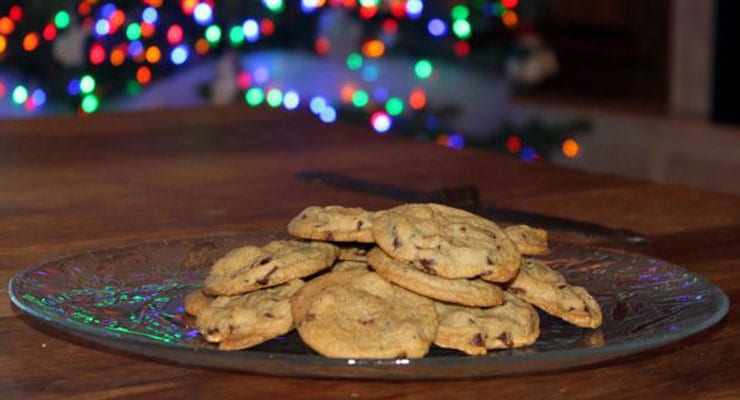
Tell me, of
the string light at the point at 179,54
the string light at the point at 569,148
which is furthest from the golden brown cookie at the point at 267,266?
the string light at the point at 569,148

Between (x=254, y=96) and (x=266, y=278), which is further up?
(x=266, y=278)

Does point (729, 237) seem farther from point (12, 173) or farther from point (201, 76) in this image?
point (201, 76)

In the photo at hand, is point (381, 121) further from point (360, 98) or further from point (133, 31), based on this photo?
point (133, 31)

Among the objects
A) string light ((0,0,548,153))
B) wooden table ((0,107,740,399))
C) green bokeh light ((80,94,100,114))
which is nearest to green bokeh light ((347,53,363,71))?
string light ((0,0,548,153))

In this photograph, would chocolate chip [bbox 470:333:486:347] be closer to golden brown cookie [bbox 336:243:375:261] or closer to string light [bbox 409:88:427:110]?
golden brown cookie [bbox 336:243:375:261]

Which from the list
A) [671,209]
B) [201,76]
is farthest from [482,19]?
[671,209]

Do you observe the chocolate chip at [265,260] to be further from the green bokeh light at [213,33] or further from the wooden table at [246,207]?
the green bokeh light at [213,33]

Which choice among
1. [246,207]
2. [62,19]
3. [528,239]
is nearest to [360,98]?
[62,19]
